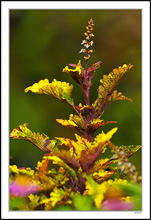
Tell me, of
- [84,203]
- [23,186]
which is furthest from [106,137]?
[23,186]

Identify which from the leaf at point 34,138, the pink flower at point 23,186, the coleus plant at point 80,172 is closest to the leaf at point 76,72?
the coleus plant at point 80,172

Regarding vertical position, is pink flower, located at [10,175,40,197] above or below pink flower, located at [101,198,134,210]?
above

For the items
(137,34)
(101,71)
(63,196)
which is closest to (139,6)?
(137,34)

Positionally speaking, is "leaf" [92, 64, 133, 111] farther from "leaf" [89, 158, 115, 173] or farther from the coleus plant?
"leaf" [89, 158, 115, 173]

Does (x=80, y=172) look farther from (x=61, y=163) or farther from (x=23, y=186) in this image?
(x=23, y=186)

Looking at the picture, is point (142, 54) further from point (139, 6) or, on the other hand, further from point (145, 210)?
point (145, 210)

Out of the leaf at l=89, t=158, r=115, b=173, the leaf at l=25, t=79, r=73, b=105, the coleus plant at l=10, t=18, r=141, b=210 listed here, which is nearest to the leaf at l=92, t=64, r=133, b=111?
the coleus plant at l=10, t=18, r=141, b=210

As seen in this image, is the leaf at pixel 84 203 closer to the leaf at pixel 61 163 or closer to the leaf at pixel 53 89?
the leaf at pixel 61 163

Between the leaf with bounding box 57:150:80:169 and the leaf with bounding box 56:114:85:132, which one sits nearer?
the leaf with bounding box 57:150:80:169
